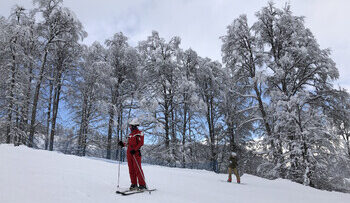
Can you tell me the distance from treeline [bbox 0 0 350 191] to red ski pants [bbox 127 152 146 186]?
8.68 meters

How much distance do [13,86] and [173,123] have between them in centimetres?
1174

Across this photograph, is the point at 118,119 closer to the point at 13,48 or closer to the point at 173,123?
the point at 173,123

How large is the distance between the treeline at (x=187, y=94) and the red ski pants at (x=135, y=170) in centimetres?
868

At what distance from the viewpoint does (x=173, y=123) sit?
18.2 m

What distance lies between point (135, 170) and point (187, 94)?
1311cm

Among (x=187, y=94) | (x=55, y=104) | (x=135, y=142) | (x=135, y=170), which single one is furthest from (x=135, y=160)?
(x=55, y=104)

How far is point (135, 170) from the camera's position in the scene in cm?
549

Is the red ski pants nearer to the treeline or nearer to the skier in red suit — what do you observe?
the skier in red suit

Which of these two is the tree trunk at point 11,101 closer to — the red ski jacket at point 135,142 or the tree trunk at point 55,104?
the tree trunk at point 55,104

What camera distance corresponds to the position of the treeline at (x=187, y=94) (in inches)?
486

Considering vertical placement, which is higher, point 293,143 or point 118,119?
point 118,119

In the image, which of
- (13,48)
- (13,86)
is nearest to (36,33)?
(13,48)

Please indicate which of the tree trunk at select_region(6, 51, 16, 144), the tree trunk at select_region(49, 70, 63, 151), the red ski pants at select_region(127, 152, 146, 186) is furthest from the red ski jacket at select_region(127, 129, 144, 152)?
the tree trunk at select_region(49, 70, 63, 151)

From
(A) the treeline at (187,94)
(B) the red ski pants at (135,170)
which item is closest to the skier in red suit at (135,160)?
(B) the red ski pants at (135,170)
